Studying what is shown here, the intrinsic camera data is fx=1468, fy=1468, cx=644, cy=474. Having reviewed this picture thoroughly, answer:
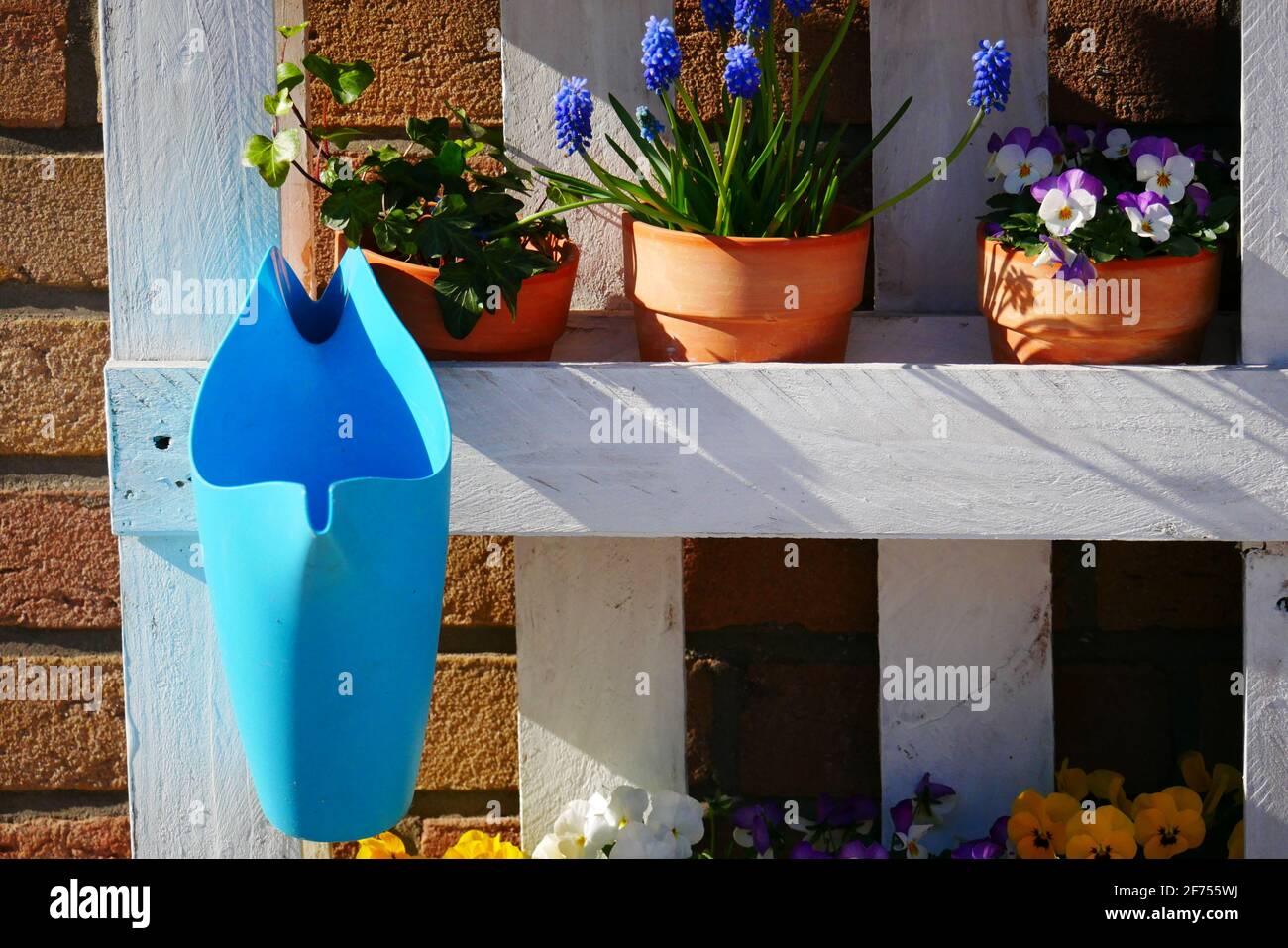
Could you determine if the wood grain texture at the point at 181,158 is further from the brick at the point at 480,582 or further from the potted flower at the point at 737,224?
the brick at the point at 480,582

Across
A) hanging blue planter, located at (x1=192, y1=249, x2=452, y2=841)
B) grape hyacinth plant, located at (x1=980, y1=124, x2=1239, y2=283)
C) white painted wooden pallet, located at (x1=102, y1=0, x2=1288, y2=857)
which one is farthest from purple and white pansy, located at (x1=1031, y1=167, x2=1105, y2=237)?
hanging blue planter, located at (x1=192, y1=249, x2=452, y2=841)


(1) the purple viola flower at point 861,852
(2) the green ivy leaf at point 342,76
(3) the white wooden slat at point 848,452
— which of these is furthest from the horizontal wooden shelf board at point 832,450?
(1) the purple viola flower at point 861,852

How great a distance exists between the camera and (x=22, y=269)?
4.41ft

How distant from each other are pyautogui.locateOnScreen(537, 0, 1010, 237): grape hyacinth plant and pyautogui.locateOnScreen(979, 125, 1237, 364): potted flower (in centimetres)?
8

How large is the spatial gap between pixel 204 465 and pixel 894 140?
0.64 meters

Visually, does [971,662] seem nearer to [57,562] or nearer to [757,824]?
[757,824]

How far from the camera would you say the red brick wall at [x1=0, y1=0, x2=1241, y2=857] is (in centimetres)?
130

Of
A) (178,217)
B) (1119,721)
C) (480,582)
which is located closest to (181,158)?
(178,217)

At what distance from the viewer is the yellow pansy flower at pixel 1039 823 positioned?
118cm

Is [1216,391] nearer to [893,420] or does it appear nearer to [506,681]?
[893,420]

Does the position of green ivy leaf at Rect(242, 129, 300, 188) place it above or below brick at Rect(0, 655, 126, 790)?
above

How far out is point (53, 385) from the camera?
53.2 inches

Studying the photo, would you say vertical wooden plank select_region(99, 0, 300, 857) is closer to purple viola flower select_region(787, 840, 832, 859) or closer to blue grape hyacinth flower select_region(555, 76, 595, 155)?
blue grape hyacinth flower select_region(555, 76, 595, 155)

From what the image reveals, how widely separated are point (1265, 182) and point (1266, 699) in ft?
1.23
